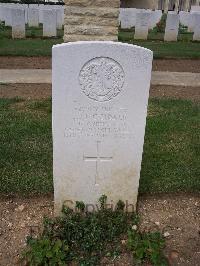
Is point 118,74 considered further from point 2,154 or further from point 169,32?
point 169,32

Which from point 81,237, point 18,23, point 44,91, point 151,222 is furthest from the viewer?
point 18,23

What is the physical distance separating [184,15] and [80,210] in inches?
799

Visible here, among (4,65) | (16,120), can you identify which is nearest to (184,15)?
(4,65)

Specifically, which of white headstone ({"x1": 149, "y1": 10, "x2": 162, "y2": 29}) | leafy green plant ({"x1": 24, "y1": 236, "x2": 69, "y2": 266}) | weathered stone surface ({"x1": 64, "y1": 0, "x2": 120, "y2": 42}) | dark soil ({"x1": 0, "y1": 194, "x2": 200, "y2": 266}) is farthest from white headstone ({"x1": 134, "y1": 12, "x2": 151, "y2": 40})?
leafy green plant ({"x1": 24, "y1": 236, "x2": 69, "y2": 266})

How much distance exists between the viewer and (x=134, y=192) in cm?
366

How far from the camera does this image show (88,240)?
129 inches

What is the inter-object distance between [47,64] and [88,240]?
25.3 feet

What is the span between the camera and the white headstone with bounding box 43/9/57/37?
1472 cm

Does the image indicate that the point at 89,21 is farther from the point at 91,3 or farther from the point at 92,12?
the point at 91,3

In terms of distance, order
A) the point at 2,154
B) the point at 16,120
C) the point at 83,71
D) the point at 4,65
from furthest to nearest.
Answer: the point at 4,65 → the point at 16,120 → the point at 2,154 → the point at 83,71

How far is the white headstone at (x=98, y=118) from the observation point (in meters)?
3.04

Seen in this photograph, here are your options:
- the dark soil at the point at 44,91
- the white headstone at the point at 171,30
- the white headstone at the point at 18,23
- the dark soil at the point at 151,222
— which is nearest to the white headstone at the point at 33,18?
the white headstone at the point at 18,23

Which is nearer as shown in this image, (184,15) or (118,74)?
(118,74)

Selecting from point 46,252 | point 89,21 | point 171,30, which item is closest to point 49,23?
point 171,30
